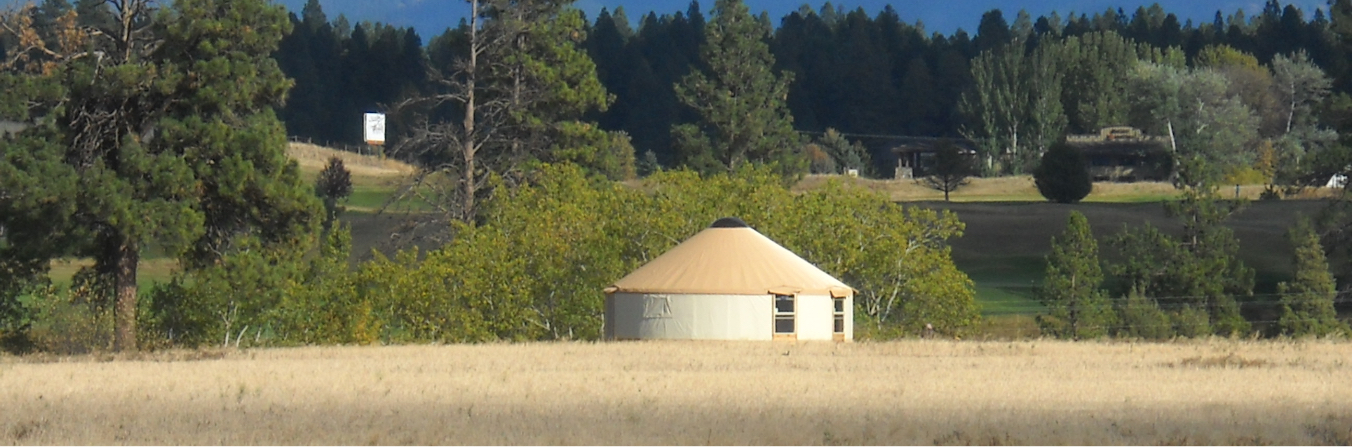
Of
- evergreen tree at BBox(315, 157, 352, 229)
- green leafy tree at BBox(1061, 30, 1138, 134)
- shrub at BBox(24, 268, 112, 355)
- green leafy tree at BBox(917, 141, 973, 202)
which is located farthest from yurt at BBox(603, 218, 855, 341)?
green leafy tree at BBox(1061, 30, 1138, 134)

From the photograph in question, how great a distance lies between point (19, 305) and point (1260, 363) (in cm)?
2078

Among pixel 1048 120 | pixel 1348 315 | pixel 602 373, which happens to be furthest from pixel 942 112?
pixel 602 373

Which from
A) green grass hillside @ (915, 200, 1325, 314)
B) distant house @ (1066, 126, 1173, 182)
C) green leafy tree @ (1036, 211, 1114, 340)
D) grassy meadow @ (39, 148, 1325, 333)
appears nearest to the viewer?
green leafy tree @ (1036, 211, 1114, 340)

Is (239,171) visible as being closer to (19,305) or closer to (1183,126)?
(19,305)

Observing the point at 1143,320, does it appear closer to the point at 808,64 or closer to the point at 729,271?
the point at 729,271

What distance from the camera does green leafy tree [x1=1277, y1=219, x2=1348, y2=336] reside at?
43062 mm

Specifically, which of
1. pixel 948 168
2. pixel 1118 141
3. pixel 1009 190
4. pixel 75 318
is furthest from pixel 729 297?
pixel 1118 141

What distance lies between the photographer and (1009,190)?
93.2 meters

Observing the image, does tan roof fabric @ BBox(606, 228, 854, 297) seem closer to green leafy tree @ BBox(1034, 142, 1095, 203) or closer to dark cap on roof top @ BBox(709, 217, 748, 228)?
dark cap on roof top @ BBox(709, 217, 748, 228)

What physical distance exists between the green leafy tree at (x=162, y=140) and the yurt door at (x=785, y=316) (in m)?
8.41

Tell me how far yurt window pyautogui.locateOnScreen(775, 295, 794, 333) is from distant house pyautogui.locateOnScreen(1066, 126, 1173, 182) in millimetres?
66059

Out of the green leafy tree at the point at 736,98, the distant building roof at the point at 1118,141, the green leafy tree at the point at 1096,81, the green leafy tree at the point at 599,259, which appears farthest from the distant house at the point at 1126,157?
the green leafy tree at the point at 599,259

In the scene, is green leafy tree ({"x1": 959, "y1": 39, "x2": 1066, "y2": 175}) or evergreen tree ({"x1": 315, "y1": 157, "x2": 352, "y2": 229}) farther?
green leafy tree ({"x1": 959, "y1": 39, "x2": 1066, "y2": 175})

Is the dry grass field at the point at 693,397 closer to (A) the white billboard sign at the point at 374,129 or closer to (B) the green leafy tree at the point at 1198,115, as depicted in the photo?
(A) the white billboard sign at the point at 374,129
